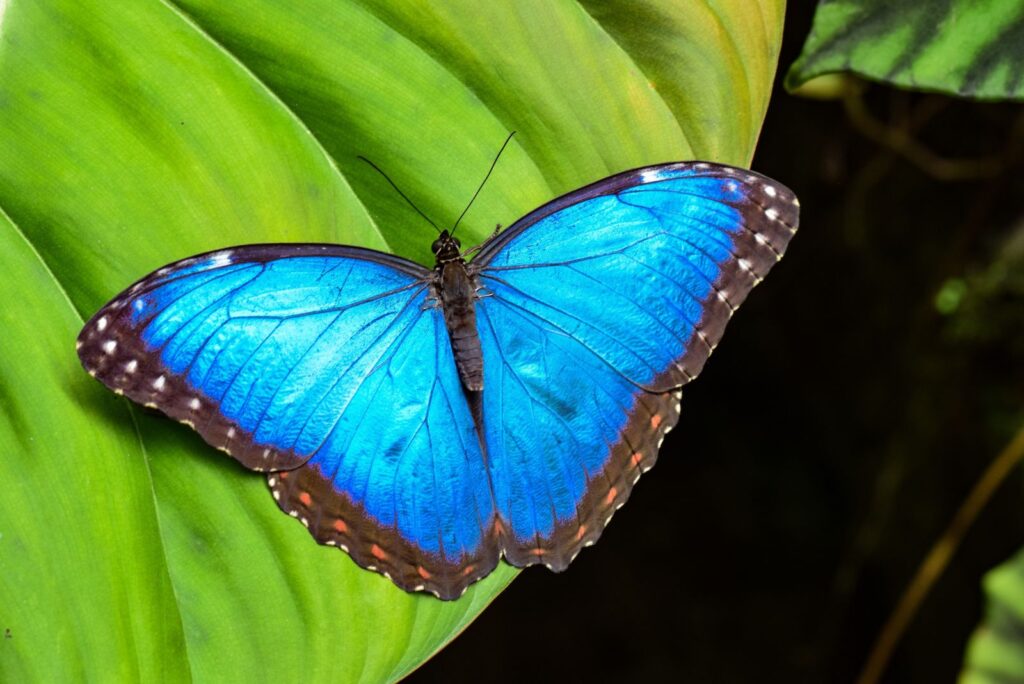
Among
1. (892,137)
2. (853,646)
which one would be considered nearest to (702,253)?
(892,137)

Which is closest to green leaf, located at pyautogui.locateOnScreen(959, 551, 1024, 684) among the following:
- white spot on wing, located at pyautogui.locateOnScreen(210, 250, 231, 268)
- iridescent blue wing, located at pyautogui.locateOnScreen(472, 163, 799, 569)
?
iridescent blue wing, located at pyautogui.locateOnScreen(472, 163, 799, 569)

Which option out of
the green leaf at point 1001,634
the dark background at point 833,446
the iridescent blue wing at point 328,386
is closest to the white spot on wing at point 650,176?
the iridescent blue wing at point 328,386

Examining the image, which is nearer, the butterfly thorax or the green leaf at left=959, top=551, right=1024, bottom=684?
the butterfly thorax

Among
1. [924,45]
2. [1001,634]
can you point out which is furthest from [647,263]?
[1001,634]

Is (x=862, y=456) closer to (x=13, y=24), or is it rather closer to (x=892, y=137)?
Answer: (x=892, y=137)

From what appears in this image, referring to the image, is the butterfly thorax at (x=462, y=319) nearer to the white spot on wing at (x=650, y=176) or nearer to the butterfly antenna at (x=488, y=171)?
the butterfly antenna at (x=488, y=171)

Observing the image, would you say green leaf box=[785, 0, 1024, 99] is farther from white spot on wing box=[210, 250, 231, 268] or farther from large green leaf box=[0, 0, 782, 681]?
white spot on wing box=[210, 250, 231, 268]
